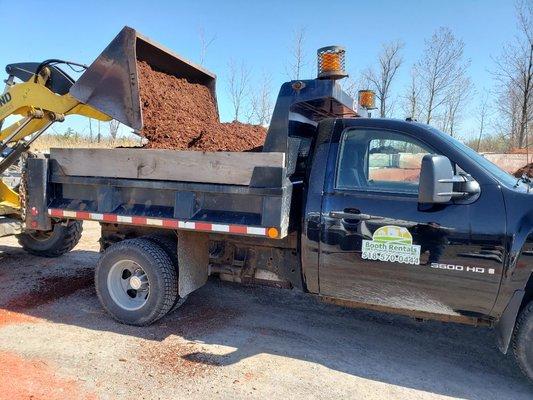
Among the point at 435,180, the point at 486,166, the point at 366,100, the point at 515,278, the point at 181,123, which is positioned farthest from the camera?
the point at 181,123

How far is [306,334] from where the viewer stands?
419 centimetres

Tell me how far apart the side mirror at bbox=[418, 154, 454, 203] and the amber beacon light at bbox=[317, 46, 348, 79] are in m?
1.18

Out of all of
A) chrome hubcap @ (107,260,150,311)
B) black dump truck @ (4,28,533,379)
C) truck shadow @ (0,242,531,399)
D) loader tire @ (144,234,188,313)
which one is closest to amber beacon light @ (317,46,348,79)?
black dump truck @ (4,28,533,379)

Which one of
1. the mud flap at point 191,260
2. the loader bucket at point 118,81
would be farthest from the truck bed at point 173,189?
the loader bucket at point 118,81

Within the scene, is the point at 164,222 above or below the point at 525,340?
above

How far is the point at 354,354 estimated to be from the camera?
12.5ft

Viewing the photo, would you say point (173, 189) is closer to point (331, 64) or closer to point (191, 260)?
Result: point (191, 260)

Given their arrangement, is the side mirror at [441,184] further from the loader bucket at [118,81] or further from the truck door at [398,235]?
the loader bucket at [118,81]

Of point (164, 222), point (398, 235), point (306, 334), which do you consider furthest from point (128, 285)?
point (398, 235)

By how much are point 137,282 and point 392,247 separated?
8.01 ft

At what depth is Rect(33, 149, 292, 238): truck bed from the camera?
143 inches

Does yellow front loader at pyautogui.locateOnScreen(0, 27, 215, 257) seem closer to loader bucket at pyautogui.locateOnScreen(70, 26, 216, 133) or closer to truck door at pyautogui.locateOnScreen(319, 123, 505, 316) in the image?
loader bucket at pyautogui.locateOnScreen(70, 26, 216, 133)

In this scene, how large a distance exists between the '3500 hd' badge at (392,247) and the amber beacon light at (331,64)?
4.58 feet

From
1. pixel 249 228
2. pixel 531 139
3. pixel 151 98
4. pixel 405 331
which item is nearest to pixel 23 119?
pixel 151 98
